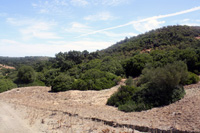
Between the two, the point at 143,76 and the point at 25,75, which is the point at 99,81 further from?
the point at 25,75

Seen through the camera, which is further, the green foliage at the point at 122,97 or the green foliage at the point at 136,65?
the green foliage at the point at 136,65

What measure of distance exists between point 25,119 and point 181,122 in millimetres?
8038

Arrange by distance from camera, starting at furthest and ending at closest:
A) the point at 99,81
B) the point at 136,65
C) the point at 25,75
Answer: the point at 25,75, the point at 136,65, the point at 99,81

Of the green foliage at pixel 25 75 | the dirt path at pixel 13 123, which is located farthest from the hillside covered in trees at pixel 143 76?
the dirt path at pixel 13 123

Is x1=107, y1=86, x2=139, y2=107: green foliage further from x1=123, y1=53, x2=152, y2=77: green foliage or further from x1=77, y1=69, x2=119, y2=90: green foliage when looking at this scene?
x1=123, y1=53, x2=152, y2=77: green foliage

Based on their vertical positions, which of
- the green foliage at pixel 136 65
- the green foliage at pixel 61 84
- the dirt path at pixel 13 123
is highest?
the green foliage at pixel 136 65

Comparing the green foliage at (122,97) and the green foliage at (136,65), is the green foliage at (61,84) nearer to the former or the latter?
the green foliage at (122,97)

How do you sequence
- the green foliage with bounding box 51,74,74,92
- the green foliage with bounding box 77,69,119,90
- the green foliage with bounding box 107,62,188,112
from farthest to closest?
A: the green foliage with bounding box 77,69,119,90 → the green foliage with bounding box 51,74,74,92 → the green foliage with bounding box 107,62,188,112

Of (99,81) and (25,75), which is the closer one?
(99,81)

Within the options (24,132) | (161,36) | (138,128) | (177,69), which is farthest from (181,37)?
(24,132)

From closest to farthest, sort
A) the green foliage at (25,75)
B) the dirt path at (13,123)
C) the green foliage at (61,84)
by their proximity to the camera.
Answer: the dirt path at (13,123) < the green foliage at (61,84) < the green foliage at (25,75)

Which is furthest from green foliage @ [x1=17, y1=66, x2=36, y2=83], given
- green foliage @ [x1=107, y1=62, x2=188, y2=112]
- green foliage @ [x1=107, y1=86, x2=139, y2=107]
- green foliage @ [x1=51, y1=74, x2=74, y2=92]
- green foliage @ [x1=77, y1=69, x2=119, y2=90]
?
green foliage @ [x1=107, y1=62, x2=188, y2=112]

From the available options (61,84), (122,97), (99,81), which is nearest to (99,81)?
(99,81)

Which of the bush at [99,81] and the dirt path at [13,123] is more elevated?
the bush at [99,81]
